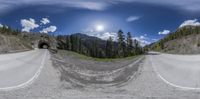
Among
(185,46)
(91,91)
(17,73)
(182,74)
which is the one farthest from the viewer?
(185,46)

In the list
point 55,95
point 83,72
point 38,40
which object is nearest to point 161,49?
point 83,72

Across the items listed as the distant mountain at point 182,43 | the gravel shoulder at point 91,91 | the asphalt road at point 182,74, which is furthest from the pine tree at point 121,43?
the gravel shoulder at point 91,91

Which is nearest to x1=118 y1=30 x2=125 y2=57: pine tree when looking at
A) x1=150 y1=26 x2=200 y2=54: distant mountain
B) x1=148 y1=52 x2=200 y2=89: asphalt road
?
x1=148 y1=52 x2=200 y2=89: asphalt road

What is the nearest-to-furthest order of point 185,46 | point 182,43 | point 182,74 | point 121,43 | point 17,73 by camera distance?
point 182,74, point 17,73, point 121,43, point 182,43, point 185,46

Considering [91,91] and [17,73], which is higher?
[17,73]

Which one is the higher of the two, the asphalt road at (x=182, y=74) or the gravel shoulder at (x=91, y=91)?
the asphalt road at (x=182, y=74)

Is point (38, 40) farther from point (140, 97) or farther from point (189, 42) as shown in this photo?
point (140, 97)

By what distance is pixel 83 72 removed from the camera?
634 inches

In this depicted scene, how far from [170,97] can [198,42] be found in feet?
107

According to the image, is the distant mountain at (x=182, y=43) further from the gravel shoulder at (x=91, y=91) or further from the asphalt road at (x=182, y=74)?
the gravel shoulder at (x=91, y=91)

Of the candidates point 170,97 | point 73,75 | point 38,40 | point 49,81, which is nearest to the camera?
point 170,97

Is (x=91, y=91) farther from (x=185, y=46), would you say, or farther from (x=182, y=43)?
(x=185, y=46)

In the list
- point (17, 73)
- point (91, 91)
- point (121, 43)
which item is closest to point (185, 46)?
point (121, 43)

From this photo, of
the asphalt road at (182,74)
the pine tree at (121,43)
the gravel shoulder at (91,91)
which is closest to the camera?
the gravel shoulder at (91,91)
